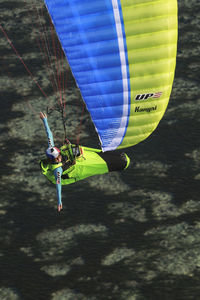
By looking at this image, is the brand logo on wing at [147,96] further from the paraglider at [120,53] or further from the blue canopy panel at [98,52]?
the blue canopy panel at [98,52]

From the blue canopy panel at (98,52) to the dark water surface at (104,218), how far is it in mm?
8490

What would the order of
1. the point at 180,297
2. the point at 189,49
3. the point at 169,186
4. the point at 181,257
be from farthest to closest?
1. the point at 189,49
2. the point at 169,186
3. the point at 181,257
4. the point at 180,297

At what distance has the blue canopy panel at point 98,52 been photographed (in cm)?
1738

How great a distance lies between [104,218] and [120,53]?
36.8ft

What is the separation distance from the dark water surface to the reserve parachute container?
8275mm

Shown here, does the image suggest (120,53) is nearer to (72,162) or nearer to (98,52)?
(98,52)

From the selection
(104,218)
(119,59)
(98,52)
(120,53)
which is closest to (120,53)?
(120,53)

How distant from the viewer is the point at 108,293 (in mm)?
24031

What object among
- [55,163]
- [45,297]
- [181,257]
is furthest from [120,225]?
[55,163]

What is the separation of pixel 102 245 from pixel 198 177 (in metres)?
6.55

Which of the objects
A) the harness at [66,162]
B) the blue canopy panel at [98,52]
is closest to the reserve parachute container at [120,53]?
the blue canopy panel at [98,52]

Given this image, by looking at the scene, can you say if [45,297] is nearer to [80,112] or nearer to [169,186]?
[169,186]

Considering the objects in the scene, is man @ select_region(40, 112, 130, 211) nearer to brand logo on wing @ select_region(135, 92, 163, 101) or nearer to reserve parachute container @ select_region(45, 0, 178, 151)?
reserve parachute container @ select_region(45, 0, 178, 151)

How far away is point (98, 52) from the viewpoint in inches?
702
